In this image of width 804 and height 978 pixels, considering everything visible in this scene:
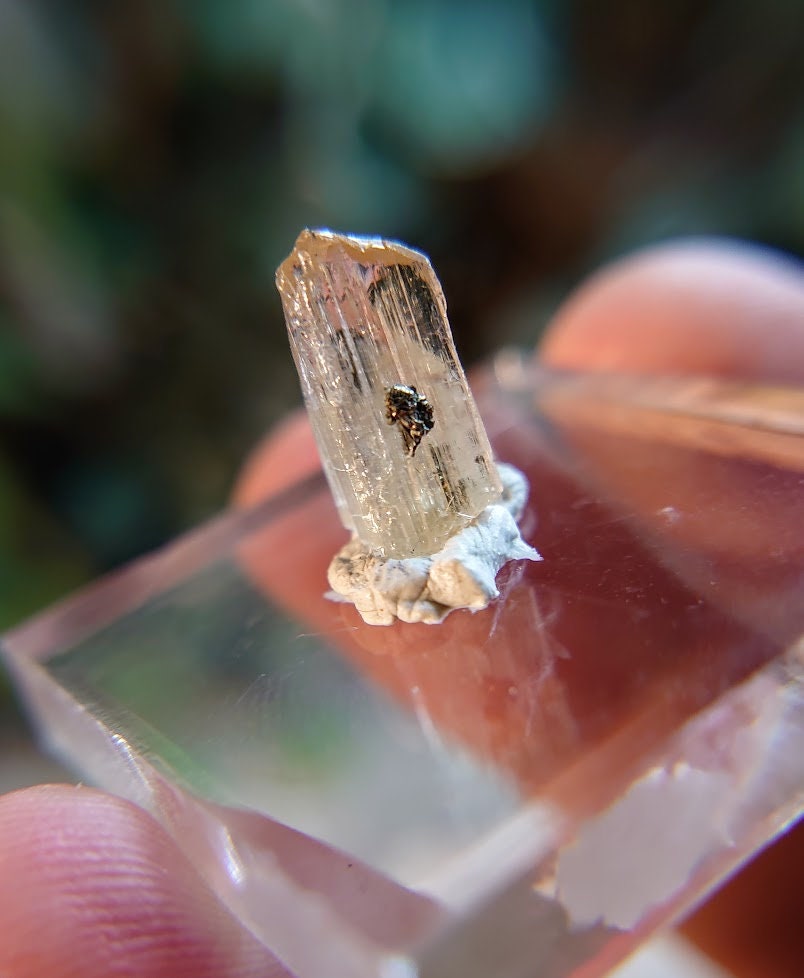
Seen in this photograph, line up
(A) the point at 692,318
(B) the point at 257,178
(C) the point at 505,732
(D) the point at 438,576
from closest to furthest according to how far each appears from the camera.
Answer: (C) the point at 505,732 → (D) the point at 438,576 → (A) the point at 692,318 → (B) the point at 257,178

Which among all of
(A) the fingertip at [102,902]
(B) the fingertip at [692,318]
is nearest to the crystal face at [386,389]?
(A) the fingertip at [102,902]

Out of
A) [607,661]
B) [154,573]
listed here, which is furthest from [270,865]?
[154,573]

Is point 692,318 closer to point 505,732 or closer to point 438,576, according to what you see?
point 438,576

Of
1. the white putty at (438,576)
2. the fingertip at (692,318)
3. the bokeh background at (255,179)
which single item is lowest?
the white putty at (438,576)

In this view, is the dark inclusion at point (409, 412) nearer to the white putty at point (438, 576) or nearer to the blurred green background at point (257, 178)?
the white putty at point (438, 576)

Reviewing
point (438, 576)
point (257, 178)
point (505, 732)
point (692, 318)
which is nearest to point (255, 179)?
point (257, 178)

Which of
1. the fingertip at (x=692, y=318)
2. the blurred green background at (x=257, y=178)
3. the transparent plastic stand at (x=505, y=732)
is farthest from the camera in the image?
the blurred green background at (x=257, y=178)
